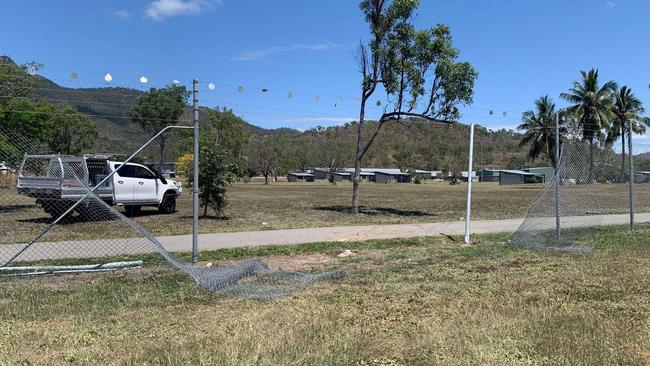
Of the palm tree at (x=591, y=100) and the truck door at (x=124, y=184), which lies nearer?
the truck door at (x=124, y=184)

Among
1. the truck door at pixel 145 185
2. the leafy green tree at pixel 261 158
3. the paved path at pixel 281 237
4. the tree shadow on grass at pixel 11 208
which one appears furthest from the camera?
the leafy green tree at pixel 261 158

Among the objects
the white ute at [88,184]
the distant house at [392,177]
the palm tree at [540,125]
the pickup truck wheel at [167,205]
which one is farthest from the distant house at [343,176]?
the white ute at [88,184]

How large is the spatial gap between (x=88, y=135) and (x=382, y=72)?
179 ft

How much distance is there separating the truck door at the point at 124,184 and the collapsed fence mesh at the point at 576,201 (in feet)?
36.6

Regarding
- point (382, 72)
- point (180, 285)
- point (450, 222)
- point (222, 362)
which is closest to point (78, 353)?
point (222, 362)

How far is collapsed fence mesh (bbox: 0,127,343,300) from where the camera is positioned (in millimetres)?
7547

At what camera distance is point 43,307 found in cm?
607

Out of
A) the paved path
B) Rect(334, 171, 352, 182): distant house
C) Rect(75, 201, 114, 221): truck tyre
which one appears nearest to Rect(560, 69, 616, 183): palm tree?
the paved path

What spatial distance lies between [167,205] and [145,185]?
1337mm

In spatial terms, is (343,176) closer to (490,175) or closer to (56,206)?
(490,175)

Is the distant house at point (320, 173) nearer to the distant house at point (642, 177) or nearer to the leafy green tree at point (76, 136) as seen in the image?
the leafy green tree at point (76, 136)

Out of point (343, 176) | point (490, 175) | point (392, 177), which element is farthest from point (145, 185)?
point (490, 175)

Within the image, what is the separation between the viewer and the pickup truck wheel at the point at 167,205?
18.7 metres

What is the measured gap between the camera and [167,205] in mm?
18906
